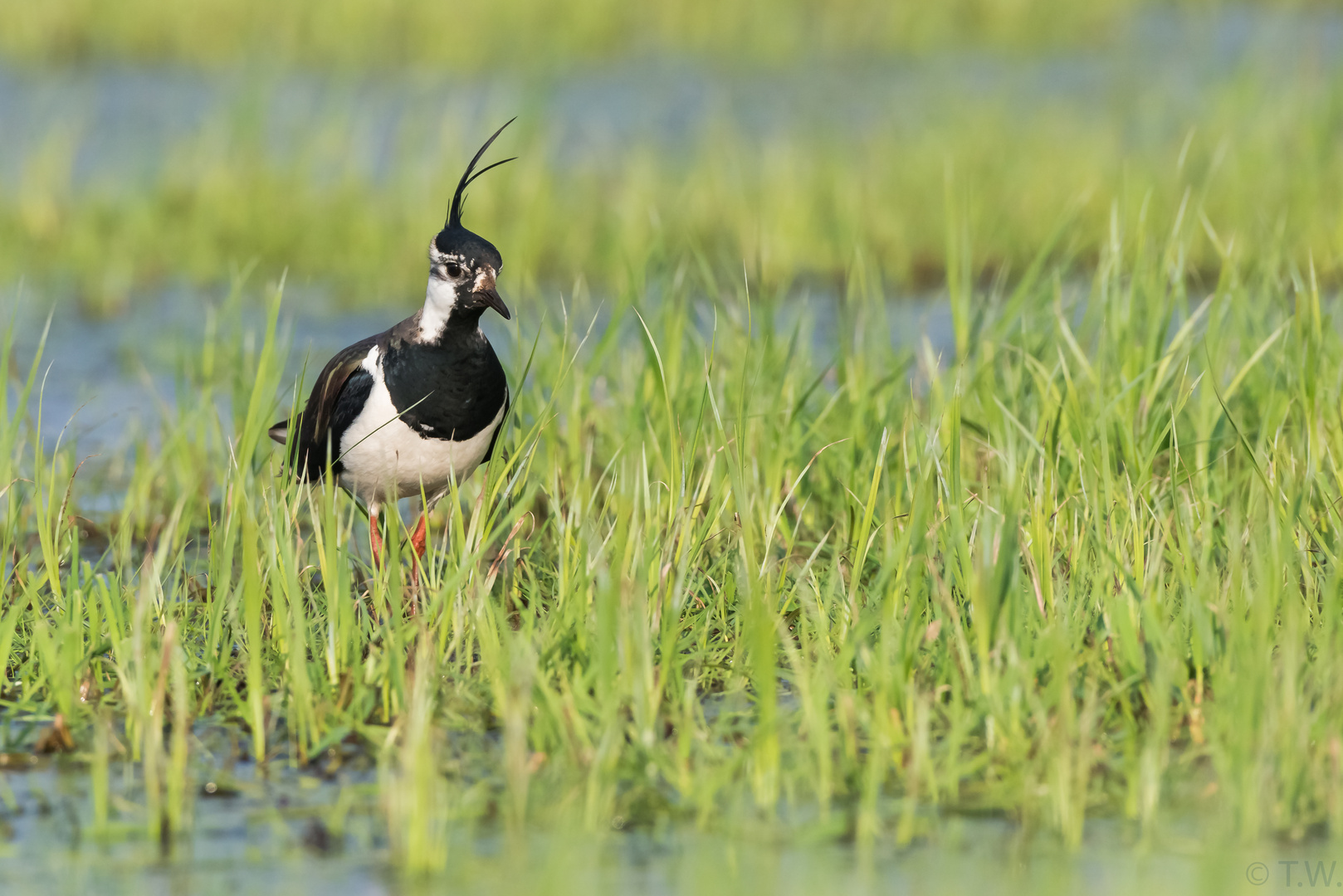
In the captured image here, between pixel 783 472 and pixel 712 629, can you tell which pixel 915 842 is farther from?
pixel 783 472

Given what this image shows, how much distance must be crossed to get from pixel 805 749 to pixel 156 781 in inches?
46.6

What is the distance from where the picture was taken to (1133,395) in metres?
4.71

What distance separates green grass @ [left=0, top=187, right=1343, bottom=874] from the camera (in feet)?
10.1

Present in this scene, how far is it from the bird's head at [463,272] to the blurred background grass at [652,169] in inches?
35.4

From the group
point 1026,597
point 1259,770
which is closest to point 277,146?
point 1026,597

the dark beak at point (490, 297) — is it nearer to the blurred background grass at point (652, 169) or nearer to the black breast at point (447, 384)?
the black breast at point (447, 384)

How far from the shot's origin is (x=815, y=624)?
365 cm

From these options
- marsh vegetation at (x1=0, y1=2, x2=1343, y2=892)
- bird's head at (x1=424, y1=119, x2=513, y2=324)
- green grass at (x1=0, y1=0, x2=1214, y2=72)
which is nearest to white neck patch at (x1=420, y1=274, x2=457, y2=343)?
bird's head at (x1=424, y1=119, x2=513, y2=324)

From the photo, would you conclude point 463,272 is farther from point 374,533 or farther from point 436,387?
point 374,533

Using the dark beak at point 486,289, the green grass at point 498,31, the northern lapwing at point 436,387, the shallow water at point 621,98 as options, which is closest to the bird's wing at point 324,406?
the northern lapwing at point 436,387

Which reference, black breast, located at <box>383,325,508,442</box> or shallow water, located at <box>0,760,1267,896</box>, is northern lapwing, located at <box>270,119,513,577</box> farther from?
shallow water, located at <box>0,760,1267,896</box>

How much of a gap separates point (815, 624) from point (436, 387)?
1322 mm

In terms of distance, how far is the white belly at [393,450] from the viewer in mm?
4465

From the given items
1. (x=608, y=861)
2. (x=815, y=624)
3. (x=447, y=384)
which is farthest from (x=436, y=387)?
(x=608, y=861)
